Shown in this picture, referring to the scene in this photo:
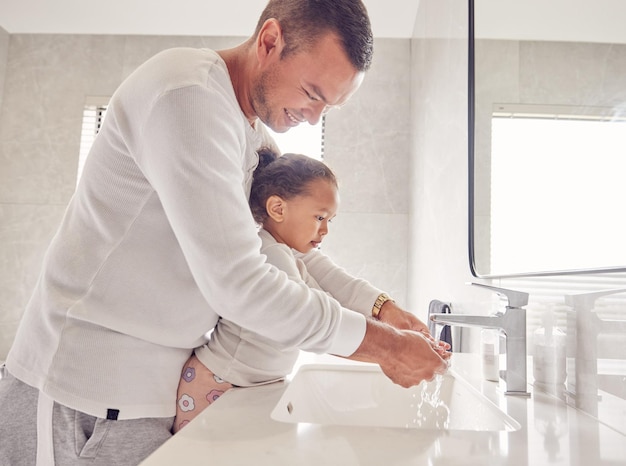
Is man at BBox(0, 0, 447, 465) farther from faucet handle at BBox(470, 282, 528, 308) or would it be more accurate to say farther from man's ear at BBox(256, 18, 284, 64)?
faucet handle at BBox(470, 282, 528, 308)

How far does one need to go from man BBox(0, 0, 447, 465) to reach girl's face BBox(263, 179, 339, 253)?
286 mm

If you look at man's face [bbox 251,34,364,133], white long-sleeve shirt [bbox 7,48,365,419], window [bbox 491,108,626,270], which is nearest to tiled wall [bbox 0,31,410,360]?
window [bbox 491,108,626,270]

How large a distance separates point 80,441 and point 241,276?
0.37 meters

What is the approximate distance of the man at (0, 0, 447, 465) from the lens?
758mm

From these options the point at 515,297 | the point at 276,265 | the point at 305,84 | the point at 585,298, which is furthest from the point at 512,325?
the point at 305,84

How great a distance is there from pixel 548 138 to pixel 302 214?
521mm

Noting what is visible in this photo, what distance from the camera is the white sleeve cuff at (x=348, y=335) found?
84 cm

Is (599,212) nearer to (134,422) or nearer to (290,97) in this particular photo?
(290,97)

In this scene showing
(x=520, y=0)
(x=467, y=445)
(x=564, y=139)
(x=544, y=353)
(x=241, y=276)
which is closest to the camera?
(x=467, y=445)

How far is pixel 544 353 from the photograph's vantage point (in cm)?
106

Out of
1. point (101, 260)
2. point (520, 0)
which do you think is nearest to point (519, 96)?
point (520, 0)

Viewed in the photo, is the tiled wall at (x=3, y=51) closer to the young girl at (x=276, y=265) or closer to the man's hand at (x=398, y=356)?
the young girl at (x=276, y=265)

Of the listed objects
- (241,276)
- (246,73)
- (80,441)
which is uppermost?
(246,73)

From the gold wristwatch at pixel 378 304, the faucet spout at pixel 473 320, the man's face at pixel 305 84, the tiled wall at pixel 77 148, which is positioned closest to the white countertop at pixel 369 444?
the faucet spout at pixel 473 320
